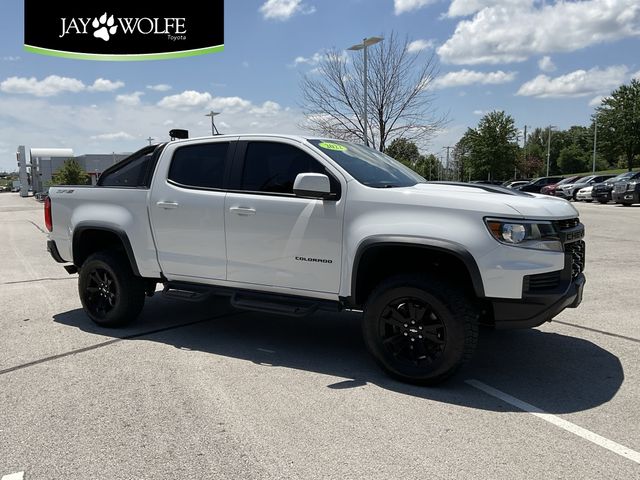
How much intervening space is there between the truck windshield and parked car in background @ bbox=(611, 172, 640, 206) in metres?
24.3

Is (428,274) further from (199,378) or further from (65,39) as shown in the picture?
(65,39)

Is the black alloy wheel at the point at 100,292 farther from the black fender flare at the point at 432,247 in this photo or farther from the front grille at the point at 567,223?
the front grille at the point at 567,223

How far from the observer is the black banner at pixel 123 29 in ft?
41.9

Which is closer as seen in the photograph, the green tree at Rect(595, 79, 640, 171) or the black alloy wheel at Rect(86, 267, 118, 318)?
the black alloy wheel at Rect(86, 267, 118, 318)

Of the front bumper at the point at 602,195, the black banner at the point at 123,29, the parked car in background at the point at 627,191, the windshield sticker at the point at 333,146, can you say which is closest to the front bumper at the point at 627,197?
the parked car in background at the point at 627,191

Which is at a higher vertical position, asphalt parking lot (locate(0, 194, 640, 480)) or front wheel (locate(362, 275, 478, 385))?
front wheel (locate(362, 275, 478, 385))

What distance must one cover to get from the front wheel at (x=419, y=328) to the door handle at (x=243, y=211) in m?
1.29

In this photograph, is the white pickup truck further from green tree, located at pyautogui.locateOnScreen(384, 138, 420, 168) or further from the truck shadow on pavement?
green tree, located at pyautogui.locateOnScreen(384, 138, 420, 168)

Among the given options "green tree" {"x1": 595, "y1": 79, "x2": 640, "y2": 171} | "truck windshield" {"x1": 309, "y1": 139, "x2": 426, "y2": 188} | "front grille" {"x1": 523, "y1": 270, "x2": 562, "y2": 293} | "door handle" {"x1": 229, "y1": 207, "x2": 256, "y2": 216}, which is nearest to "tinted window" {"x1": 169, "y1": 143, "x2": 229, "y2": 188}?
"door handle" {"x1": 229, "y1": 207, "x2": 256, "y2": 216}

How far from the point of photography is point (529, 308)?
12.3ft

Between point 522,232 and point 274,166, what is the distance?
7.11 ft

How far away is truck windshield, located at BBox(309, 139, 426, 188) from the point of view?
450 centimetres

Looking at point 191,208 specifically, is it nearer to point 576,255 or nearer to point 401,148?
point 576,255

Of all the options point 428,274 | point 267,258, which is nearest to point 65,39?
point 267,258
